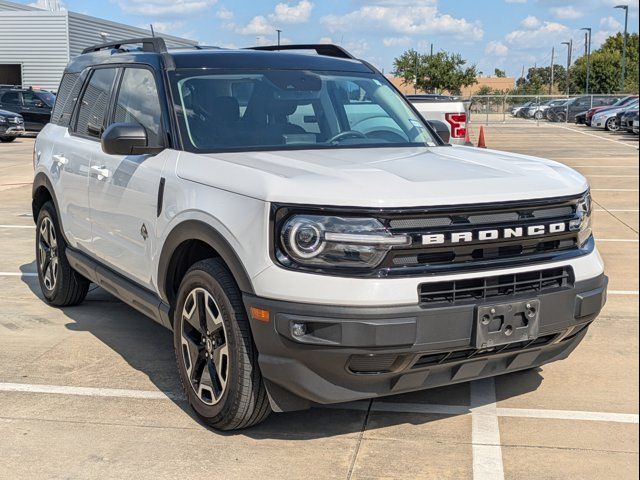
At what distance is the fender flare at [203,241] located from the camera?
12.4 feet

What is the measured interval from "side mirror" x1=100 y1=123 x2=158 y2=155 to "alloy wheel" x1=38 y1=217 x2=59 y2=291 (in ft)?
6.80

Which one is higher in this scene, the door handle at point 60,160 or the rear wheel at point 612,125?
the door handle at point 60,160

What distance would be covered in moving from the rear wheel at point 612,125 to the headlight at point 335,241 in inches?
1387

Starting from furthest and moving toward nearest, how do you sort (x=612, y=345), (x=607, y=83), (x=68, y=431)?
(x=607, y=83)
(x=612, y=345)
(x=68, y=431)

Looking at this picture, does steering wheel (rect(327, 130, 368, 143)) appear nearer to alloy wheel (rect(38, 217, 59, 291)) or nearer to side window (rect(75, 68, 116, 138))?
side window (rect(75, 68, 116, 138))

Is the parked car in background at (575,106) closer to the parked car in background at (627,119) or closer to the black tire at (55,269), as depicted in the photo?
the parked car in background at (627,119)

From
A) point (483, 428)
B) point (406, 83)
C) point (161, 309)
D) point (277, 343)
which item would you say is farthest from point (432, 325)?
point (406, 83)

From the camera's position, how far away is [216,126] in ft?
15.3

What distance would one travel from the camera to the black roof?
16.3 ft

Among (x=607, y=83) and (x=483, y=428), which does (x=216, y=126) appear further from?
(x=607, y=83)

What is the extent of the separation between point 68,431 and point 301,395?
1313 millimetres

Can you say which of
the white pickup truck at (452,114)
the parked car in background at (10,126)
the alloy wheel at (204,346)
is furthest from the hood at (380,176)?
the parked car in background at (10,126)

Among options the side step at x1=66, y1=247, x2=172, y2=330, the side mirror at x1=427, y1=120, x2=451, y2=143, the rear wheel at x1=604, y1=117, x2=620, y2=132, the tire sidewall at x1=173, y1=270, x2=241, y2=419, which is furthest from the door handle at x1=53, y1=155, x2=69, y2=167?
the rear wheel at x1=604, y1=117, x2=620, y2=132

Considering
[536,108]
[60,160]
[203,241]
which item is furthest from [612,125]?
[203,241]
